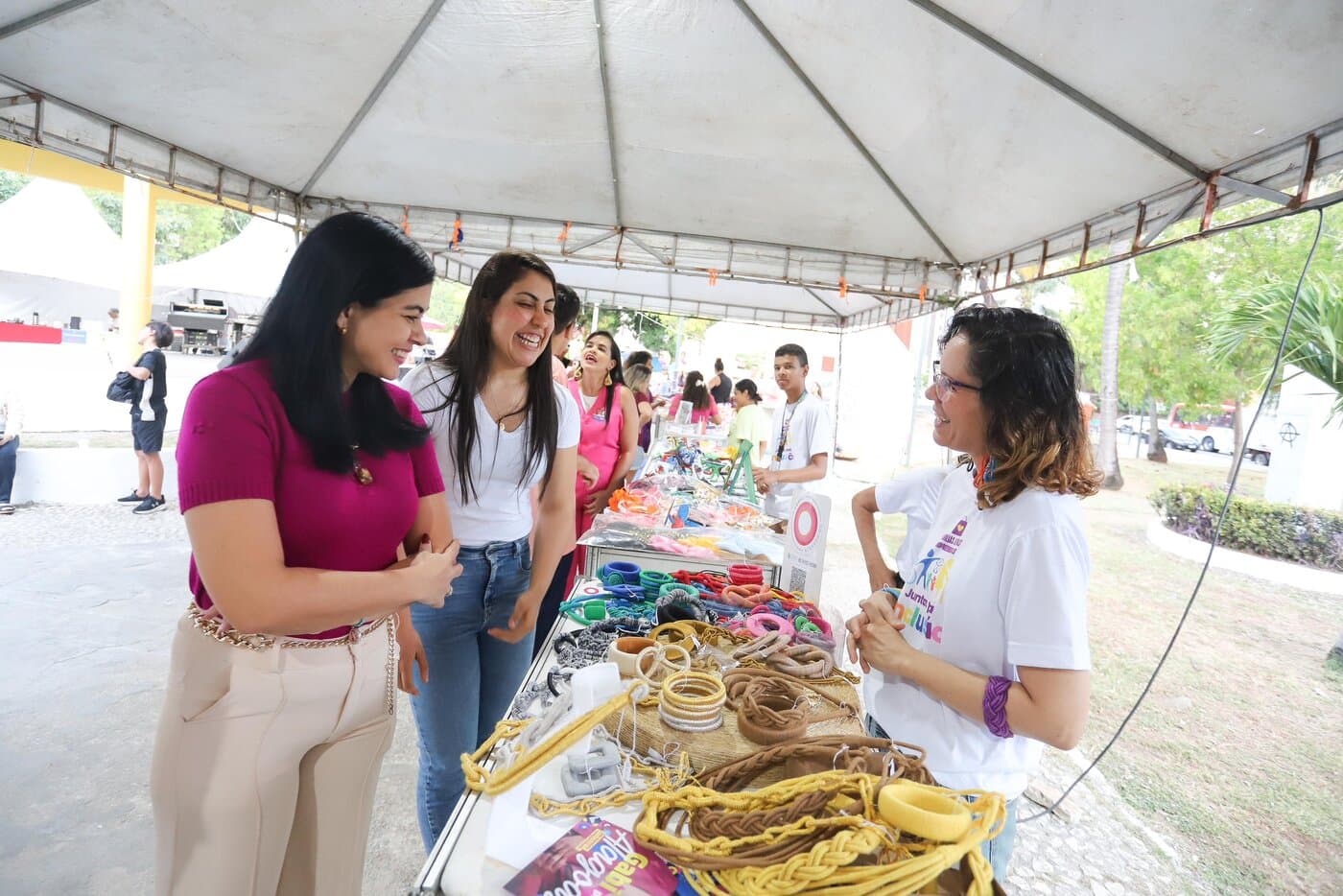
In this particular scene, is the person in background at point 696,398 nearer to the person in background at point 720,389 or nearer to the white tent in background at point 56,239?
the person in background at point 720,389

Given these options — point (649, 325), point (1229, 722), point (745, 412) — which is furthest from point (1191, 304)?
point (649, 325)

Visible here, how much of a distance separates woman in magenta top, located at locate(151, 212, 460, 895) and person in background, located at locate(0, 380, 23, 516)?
7000 mm

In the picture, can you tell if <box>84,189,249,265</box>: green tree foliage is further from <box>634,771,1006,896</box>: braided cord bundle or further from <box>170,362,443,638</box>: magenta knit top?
<box>634,771,1006,896</box>: braided cord bundle

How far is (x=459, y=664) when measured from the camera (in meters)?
1.98

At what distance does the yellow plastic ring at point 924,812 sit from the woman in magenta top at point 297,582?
3.02 ft

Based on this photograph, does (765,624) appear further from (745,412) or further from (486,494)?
(745,412)

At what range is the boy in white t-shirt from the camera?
4.69 meters

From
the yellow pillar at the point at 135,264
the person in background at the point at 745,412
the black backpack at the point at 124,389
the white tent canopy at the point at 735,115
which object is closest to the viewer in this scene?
the white tent canopy at the point at 735,115

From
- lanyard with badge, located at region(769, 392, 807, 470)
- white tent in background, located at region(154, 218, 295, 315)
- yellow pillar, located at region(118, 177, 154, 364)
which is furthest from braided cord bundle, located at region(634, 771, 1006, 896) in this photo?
white tent in background, located at region(154, 218, 295, 315)

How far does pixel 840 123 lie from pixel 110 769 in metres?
4.37

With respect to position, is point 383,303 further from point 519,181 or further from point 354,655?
point 519,181

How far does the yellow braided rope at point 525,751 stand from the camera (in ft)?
3.86

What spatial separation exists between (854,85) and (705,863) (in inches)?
134

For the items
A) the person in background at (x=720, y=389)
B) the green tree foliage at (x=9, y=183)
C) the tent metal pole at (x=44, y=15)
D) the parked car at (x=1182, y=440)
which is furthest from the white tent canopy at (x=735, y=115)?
the green tree foliage at (x=9, y=183)
